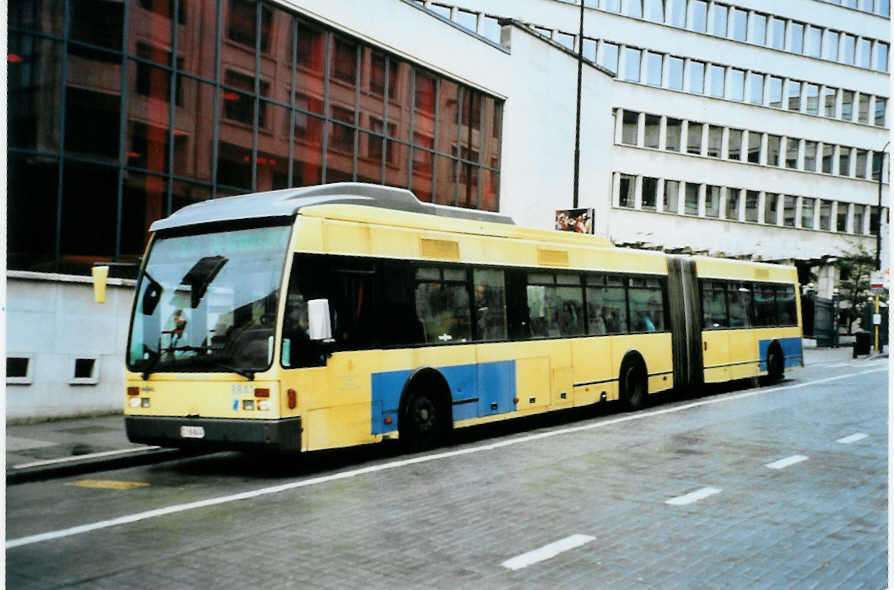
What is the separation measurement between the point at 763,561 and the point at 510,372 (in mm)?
7383

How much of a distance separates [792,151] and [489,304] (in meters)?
47.5

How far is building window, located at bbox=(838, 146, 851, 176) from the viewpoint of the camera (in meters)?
57.3

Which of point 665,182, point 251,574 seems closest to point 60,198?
point 251,574

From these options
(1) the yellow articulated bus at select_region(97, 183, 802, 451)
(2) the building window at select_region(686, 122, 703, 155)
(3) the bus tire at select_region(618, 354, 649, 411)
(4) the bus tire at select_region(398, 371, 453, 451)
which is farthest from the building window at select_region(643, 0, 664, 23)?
(4) the bus tire at select_region(398, 371, 453, 451)

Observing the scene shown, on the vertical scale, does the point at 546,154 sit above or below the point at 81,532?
above

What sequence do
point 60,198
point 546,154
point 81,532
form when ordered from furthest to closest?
point 546,154
point 60,198
point 81,532

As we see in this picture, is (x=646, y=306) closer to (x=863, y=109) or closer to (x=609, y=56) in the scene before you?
(x=609, y=56)

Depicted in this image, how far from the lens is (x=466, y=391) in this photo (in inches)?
514

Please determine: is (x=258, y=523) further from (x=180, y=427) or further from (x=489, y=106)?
(x=489, y=106)

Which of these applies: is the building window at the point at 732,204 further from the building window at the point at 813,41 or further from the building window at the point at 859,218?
the building window at the point at 859,218

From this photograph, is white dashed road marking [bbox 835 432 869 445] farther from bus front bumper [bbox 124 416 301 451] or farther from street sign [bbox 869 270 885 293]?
street sign [bbox 869 270 885 293]

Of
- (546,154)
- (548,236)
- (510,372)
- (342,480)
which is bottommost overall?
(342,480)

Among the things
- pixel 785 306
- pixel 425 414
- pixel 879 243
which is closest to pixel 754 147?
pixel 879 243

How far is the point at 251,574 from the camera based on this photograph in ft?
20.5
